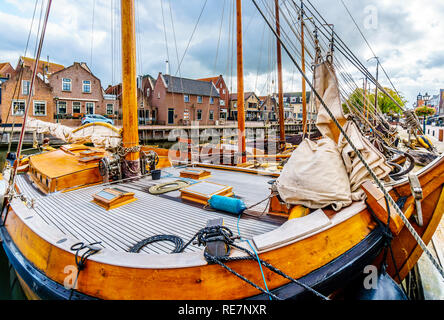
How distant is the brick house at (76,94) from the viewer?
27031 mm

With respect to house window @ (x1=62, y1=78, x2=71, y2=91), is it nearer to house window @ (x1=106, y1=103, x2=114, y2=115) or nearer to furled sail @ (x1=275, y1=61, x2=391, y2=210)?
house window @ (x1=106, y1=103, x2=114, y2=115)

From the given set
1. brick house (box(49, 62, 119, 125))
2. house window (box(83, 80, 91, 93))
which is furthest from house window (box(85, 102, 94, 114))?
house window (box(83, 80, 91, 93))

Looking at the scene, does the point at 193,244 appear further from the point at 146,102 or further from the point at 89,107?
the point at 146,102

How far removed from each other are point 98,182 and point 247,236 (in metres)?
3.74

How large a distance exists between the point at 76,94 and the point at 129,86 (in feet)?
96.6

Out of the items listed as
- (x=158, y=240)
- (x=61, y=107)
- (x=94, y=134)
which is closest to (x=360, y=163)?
(x=158, y=240)

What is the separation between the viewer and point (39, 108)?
2498cm

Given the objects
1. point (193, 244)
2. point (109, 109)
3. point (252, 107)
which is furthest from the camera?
point (252, 107)

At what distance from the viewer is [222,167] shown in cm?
603

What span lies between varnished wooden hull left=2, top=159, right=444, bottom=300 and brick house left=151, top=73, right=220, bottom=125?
31.6m
